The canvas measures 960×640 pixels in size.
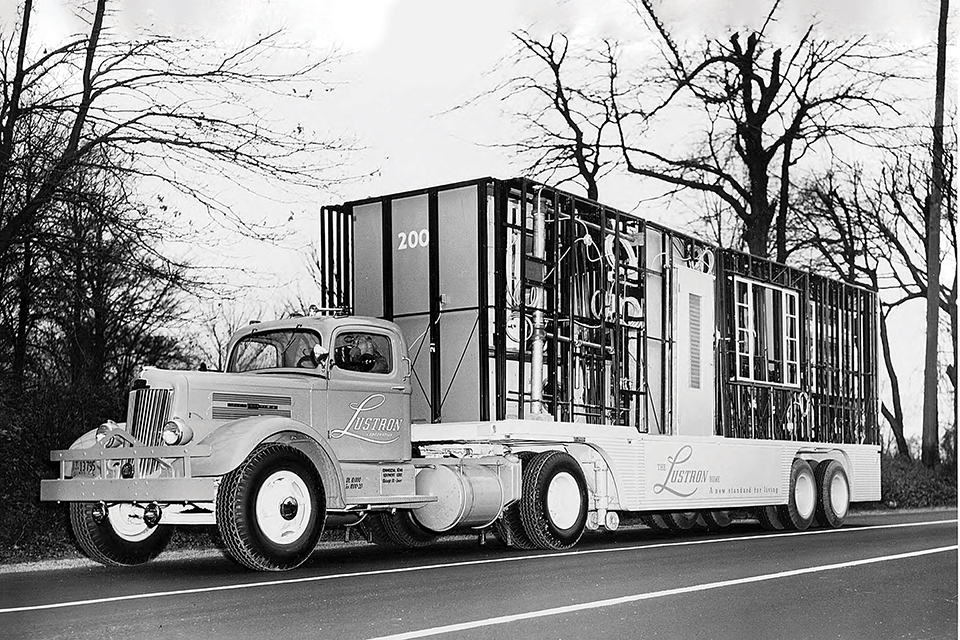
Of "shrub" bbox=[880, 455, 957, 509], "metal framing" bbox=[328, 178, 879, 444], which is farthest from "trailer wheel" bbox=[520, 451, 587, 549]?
"shrub" bbox=[880, 455, 957, 509]

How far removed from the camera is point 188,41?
16141 millimetres

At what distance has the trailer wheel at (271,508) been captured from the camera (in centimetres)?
1087

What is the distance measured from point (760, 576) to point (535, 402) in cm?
393

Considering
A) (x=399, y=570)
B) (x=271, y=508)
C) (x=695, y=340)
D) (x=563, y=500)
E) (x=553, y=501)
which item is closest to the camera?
(x=271, y=508)

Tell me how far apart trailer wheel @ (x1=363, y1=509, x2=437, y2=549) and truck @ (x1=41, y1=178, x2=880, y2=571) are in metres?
0.03

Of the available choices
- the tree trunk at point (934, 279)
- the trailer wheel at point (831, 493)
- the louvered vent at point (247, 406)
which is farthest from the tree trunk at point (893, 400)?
the louvered vent at point (247, 406)

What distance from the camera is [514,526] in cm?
1402

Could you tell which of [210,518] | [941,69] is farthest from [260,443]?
[941,69]

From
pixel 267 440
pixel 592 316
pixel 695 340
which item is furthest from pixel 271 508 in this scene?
pixel 695 340

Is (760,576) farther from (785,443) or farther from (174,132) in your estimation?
(174,132)

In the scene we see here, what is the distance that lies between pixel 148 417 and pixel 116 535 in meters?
1.34

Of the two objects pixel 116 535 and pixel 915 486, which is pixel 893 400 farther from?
pixel 116 535

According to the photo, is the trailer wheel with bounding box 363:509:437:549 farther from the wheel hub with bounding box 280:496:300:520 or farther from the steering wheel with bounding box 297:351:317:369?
the wheel hub with bounding box 280:496:300:520

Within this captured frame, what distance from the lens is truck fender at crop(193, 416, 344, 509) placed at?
35.7 feet
